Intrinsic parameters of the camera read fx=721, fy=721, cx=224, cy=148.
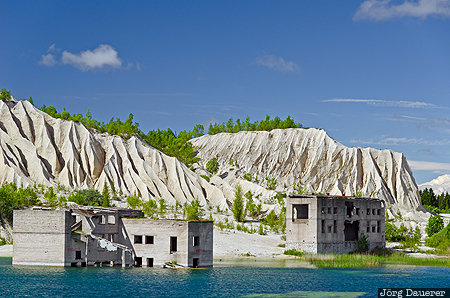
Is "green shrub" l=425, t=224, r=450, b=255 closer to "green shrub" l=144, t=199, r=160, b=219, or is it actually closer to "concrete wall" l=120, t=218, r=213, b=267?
"concrete wall" l=120, t=218, r=213, b=267

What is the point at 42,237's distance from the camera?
69.1 meters

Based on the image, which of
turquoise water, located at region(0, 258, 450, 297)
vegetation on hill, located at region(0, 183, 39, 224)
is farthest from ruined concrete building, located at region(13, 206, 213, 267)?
vegetation on hill, located at region(0, 183, 39, 224)

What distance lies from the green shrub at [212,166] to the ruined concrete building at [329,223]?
69.4 meters

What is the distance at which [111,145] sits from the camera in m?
136

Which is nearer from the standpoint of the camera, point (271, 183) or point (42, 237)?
point (42, 237)

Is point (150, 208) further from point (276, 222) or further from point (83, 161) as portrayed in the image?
point (83, 161)

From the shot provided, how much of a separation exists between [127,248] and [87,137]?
65251 millimetres

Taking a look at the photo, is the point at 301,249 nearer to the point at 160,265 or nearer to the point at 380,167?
the point at 160,265

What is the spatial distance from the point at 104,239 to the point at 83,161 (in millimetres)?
60487

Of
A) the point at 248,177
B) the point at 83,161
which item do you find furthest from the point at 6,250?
the point at 248,177

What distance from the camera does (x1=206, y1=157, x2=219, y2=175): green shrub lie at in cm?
16150

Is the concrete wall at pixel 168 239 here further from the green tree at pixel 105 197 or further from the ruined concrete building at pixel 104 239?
the green tree at pixel 105 197

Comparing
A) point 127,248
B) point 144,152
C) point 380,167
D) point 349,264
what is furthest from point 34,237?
point 380,167

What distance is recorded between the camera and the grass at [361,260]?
7775cm
